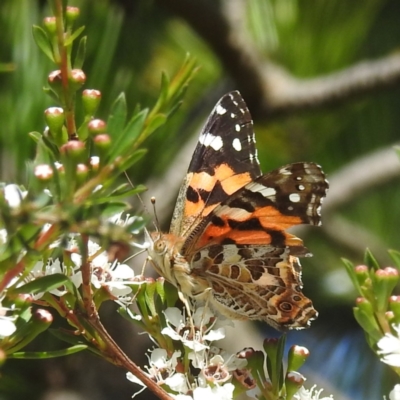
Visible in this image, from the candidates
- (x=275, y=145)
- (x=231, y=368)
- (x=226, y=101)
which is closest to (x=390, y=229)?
(x=275, y=145)

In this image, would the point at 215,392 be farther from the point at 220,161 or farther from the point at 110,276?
the point at 220,161

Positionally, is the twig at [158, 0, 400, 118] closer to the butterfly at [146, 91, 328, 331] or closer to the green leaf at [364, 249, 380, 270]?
the butterfly at [146, 91, 328, 331]

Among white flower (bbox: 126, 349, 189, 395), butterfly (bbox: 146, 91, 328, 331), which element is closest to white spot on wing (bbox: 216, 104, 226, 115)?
butterfly (bbox: 146, 91, 328, 331)

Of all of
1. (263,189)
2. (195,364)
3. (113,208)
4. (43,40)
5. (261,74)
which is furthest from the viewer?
(261,74)

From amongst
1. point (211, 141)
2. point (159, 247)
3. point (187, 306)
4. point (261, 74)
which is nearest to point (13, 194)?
point (187, 306)

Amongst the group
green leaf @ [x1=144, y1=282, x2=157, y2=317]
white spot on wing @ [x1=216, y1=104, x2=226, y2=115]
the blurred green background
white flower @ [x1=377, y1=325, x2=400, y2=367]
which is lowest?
the blurred green background

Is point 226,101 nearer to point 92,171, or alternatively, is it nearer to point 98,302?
point 98,302

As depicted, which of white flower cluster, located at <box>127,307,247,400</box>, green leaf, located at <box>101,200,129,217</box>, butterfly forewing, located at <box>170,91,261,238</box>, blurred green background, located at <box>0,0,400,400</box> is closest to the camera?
green leaf, located at <box>101,200,129,217</box>
